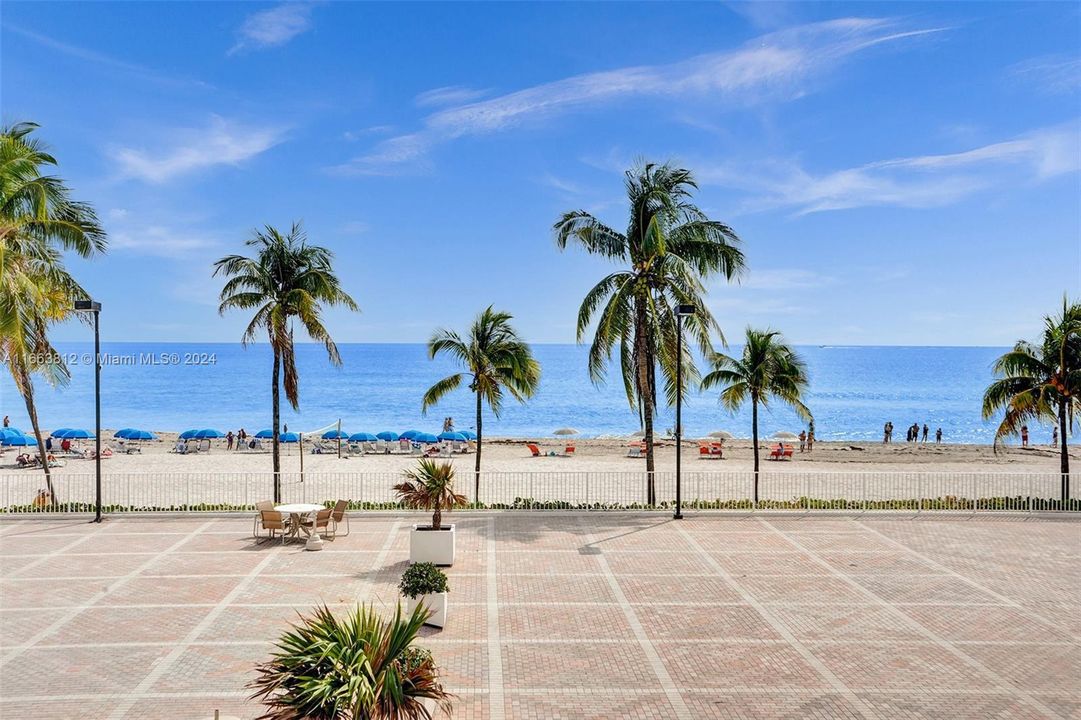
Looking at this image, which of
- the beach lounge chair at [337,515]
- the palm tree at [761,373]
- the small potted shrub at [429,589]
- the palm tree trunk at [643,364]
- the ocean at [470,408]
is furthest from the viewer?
the ocean at [470,408]

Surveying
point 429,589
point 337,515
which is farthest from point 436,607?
point 337,515

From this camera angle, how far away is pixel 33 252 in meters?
20.8

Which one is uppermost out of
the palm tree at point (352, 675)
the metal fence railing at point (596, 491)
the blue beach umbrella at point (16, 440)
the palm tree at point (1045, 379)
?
the palm tree at point (1045, 379)

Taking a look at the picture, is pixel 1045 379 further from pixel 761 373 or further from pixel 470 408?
pixel 470 408

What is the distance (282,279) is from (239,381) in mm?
142229

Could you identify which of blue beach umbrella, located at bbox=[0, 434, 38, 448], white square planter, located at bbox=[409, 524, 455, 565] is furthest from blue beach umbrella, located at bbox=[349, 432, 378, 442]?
white square planter, located at bbox=[409, 524, 455, 565]

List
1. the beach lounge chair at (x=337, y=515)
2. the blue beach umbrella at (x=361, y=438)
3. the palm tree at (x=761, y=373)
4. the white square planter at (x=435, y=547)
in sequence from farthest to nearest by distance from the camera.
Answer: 1. the blue beach umbrella at (x=361, y=438)
2. the palm tree at (x=761, y=373)
3. the beach lounge chair at (x=337, y=515)
4. the white square planter at (x=435, y=547)

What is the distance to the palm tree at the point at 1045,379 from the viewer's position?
20.5 meters

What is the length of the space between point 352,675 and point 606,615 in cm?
580

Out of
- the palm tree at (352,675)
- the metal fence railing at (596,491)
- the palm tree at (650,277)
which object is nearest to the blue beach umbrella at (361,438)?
the metal fence railing at (596,491)

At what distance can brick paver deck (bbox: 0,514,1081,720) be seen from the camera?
8938mm

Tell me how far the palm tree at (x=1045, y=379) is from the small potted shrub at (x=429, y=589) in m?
17.3

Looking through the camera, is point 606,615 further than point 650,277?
No

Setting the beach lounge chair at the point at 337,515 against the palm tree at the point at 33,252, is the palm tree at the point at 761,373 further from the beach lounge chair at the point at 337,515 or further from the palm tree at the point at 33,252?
the palm tree at the point at 33,252
